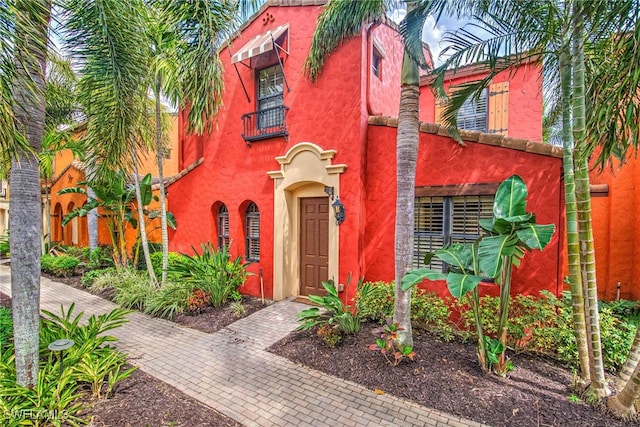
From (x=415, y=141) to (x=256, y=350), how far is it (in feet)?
15.5

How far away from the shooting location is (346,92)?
7258 millimetres

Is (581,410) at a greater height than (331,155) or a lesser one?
lesser

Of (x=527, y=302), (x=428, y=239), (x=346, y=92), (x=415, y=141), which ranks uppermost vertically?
(x=346, y=92)

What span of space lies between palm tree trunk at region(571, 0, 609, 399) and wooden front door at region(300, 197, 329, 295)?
5.15m

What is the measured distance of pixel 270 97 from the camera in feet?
28.7

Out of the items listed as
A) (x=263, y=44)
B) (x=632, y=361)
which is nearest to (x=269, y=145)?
(x=263, y=44)

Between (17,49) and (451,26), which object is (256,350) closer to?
(17,49)

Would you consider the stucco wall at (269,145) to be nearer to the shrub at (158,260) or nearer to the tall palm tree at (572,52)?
the shrub at (158,260)

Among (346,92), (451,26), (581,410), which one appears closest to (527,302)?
(581,410)

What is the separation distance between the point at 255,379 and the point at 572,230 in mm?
5008

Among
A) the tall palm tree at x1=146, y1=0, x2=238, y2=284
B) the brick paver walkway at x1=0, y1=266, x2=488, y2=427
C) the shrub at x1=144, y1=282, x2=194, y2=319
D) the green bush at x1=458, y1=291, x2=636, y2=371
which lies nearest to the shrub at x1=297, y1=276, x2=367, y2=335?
the brick paver walkway at x1=0, y1=266, x2=488, y2=427

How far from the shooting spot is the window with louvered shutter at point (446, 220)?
6055mm

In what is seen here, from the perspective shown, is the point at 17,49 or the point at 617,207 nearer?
the point at 17,49

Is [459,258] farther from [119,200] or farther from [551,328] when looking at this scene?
[119,200]
